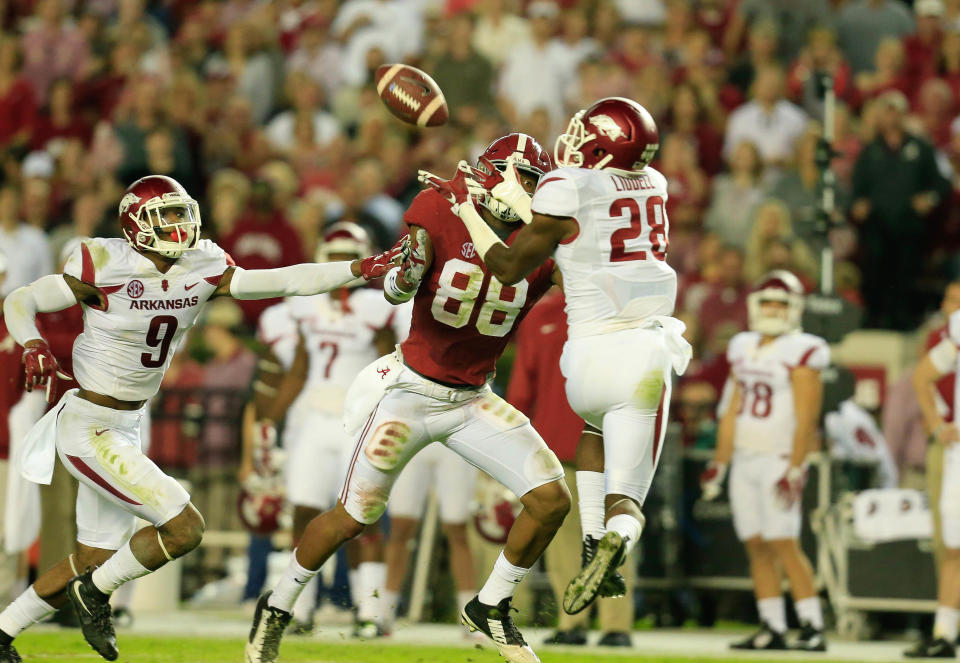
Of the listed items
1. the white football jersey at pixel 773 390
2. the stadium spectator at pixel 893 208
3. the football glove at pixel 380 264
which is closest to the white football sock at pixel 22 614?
the football glove at pixel 380 264

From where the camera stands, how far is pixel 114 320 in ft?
23.6

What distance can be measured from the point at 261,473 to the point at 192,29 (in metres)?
6.60

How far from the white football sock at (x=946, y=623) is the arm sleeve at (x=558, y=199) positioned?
3963 mm

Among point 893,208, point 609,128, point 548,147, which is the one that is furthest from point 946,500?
point 548,147

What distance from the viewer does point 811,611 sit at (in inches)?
377

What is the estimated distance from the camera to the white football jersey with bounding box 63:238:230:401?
7.13m

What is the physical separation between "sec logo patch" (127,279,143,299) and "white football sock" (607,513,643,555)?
2200 millimetres

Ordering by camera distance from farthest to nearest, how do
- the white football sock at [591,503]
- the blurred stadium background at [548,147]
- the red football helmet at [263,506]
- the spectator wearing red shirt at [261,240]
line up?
1. the spectator wearing red shirt at [261,240]
2. the blurred stadium background at [548,147]
3. the red football helmet at [263,506]
4. the white football sock at [591,503]

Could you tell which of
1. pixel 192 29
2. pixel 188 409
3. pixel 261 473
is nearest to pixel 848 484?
pixel 261 473

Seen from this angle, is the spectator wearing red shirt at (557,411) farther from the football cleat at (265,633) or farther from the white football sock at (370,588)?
the football cleat at (265,633)

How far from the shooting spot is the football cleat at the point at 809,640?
9516 millimetres

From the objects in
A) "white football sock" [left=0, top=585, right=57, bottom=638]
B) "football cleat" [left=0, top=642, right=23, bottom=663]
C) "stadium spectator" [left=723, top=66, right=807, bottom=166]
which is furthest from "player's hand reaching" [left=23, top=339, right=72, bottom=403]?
"stadium spectator" [left=723, top=66, right=807, bottom=166]

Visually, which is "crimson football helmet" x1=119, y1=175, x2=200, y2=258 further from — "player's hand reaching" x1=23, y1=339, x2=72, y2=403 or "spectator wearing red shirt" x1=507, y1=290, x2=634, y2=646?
"spectator wearing red shirt" x1=507, y1=290, x2=634, y2=646

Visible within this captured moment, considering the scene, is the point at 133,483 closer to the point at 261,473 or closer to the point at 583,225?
the point at 583,225
